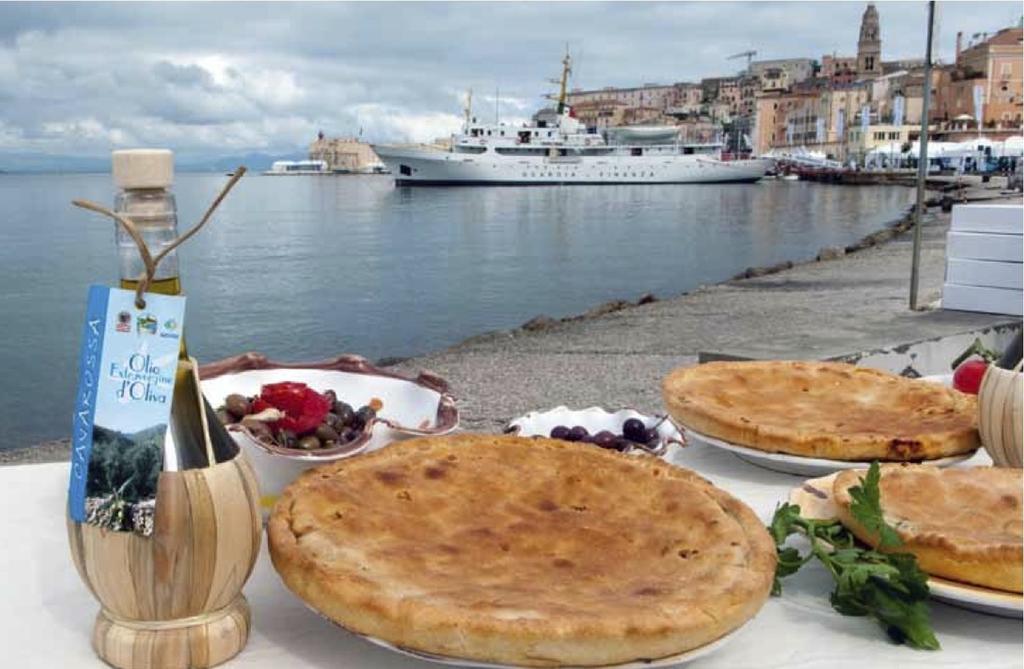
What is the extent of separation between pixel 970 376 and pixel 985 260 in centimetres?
457

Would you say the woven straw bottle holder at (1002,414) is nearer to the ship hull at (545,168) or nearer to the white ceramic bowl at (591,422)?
the white ceramic bowl at (591,422)

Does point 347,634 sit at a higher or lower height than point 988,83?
lower

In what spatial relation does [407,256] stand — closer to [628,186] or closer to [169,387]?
[169,387]

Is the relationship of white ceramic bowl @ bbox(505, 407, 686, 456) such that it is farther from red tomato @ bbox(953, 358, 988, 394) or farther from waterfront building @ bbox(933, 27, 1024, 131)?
waterfront building @ bbox(933, 27, 1024, 131)

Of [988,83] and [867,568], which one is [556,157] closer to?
[988,83]

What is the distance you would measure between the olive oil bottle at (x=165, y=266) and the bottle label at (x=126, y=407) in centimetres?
2

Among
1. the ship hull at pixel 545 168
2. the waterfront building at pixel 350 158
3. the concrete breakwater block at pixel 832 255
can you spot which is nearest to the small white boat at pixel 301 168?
the waterfront building at pixel 350 158

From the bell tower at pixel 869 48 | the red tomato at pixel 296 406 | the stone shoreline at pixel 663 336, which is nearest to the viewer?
the red tomato at pixel 296 406

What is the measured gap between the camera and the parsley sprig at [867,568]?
1409 mm

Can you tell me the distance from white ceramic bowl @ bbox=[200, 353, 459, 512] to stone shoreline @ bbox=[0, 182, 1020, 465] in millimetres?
4005

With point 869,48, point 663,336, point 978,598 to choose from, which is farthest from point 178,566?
point 869,48

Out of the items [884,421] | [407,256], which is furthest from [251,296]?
[884,421]

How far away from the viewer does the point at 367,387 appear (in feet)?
7.06

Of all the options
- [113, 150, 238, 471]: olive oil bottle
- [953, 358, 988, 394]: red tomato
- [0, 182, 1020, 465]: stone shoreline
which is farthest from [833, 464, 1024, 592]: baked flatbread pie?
[0, 182, 1020, 465]: stone shoreline
